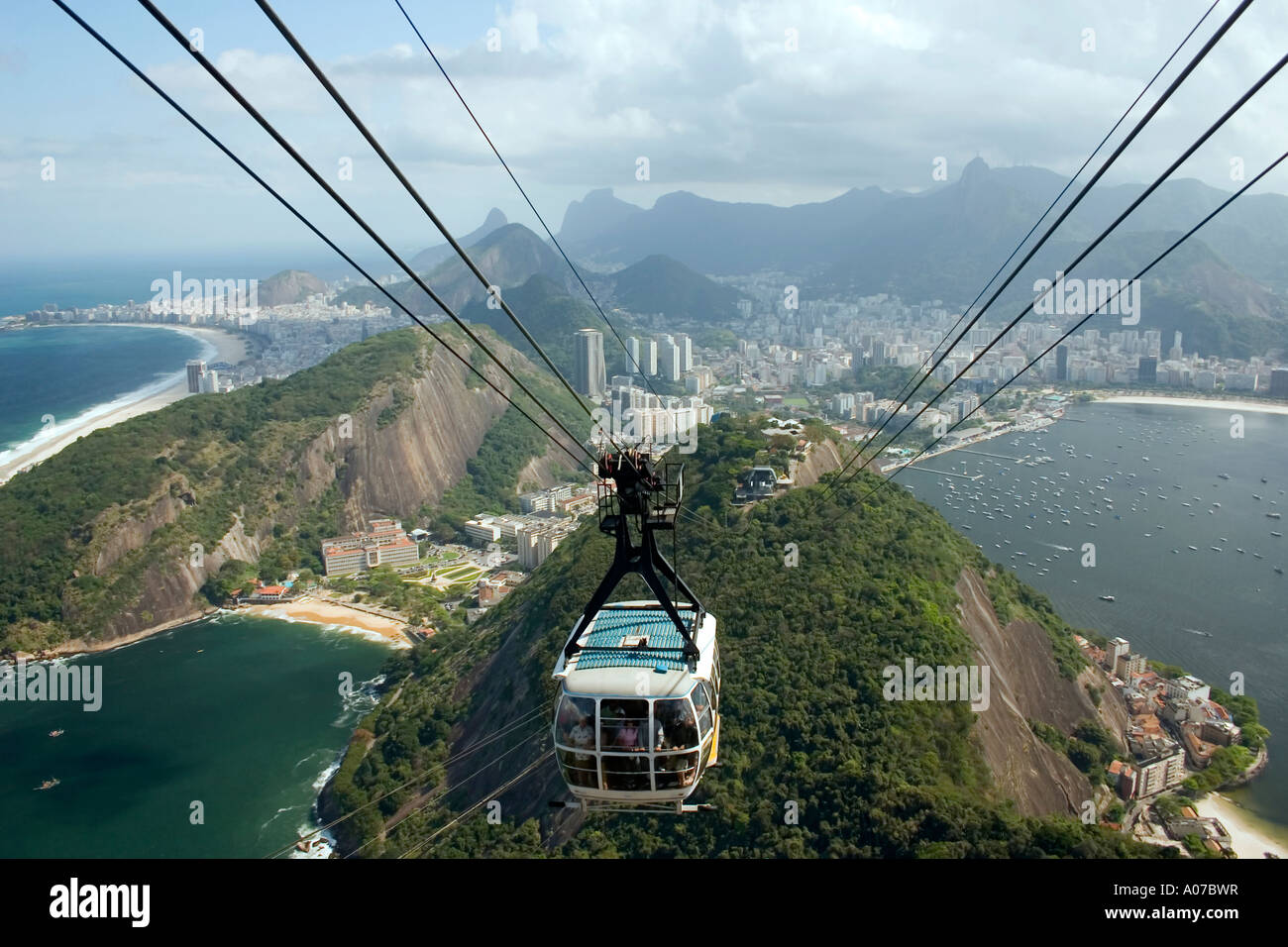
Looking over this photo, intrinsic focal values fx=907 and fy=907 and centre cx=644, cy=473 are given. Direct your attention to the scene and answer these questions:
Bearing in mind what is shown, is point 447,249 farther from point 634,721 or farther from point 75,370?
point 634,721

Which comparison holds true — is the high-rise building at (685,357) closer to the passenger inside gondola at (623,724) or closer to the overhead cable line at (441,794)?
the overhead cable line at (441,794)

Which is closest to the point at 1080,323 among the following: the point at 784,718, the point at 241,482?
the point at 784,718

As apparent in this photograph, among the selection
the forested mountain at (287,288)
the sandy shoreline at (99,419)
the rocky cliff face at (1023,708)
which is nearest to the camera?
the rocky cliff face at (1023,708)

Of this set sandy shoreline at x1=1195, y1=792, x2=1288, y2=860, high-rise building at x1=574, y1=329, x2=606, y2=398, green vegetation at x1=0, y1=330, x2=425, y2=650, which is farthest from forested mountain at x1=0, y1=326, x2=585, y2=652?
sandy shoreline at x1=1195, y1=792, x2=1288, y2=860

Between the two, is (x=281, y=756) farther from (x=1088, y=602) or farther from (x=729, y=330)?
(x=729, y=330)

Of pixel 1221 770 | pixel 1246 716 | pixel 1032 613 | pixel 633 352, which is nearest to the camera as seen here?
pixel 1221 770

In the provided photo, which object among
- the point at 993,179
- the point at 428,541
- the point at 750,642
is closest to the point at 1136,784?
the point at 750,642

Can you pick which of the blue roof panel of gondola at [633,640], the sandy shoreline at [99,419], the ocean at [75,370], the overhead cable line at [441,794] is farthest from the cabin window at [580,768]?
the ocean at [75,370]
